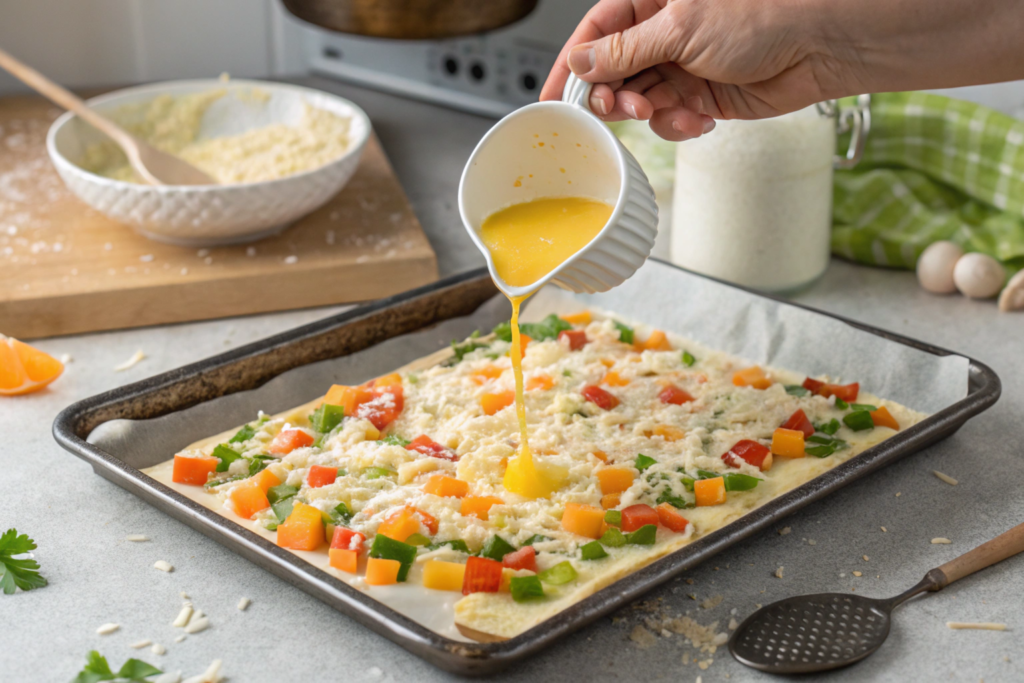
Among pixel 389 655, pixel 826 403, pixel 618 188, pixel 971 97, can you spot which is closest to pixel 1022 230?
pixel 971 97

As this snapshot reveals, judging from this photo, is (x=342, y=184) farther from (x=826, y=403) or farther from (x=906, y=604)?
(x=906, y=604)

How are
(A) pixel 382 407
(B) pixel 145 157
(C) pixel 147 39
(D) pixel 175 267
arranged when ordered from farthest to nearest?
(C) pixel 147 39 → (B) pixel 145 157 → (D) pixel 175 267 → (A) pixel 382 407

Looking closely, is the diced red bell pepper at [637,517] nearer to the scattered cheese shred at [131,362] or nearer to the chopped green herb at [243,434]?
the chopped green herb at [243,434]

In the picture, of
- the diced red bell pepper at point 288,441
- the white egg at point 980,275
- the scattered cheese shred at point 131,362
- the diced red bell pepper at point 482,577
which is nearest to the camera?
the diced red bell pepper at point 482,577

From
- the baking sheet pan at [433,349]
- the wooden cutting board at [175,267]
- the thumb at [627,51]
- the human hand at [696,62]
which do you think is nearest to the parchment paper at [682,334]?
the baking sheet pan at [433,349]

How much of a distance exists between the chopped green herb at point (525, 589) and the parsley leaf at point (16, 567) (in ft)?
2.11

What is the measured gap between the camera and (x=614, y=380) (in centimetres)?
183

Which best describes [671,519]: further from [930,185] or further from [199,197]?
[930,185]

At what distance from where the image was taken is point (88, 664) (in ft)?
3.87

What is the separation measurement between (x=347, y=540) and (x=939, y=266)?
5.09 ft

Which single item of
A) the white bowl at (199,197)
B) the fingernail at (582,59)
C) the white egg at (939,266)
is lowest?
the white egg at (939,266)

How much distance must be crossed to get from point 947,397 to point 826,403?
21cm

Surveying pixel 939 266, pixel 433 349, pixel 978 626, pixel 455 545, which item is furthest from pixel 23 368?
pixel 939 266

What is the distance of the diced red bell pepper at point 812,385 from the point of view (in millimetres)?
1794
